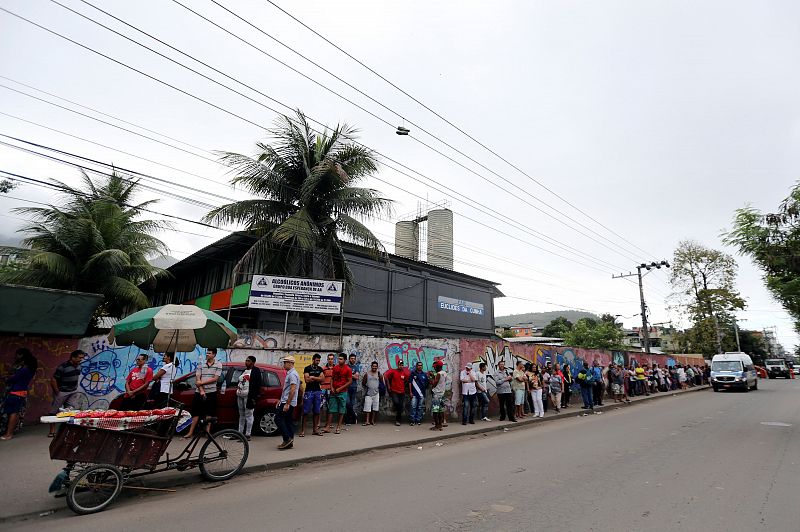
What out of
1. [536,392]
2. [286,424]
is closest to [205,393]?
[286,424]

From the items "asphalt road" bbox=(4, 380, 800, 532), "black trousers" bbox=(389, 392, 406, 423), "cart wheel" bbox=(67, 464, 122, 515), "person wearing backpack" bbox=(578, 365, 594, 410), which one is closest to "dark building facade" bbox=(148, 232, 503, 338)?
"black trousers" bbox=(389, 392, 406, 423)

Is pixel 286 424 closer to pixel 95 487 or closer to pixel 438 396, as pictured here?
pixel 95 487

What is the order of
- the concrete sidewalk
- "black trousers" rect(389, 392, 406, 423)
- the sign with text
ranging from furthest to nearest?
the sign with text < "black trousers" rect(389, 392, 406, 423) < the concrete sidewalk

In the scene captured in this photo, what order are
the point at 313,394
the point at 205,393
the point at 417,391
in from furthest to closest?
the point at 417,391
the point at 313,394
the point at 205,393

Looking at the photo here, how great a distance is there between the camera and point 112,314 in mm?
20594

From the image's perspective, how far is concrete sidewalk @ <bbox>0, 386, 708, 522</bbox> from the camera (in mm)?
5582

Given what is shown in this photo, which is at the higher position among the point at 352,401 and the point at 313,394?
the point at 313,394

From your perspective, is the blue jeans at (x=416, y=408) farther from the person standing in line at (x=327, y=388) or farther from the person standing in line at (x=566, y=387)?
the person standing in line at (x=566, y=387)

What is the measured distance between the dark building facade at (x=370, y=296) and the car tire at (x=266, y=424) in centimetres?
741

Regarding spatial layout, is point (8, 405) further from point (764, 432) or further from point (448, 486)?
point (764, 432)

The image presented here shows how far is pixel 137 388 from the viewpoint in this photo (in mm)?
8578

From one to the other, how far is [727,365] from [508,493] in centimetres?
2952

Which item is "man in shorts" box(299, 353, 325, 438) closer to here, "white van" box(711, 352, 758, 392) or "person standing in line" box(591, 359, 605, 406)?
"person standing in line" box(591, 359, 605, 406)

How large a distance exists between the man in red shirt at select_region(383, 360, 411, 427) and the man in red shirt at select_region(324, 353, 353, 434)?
1757mm
